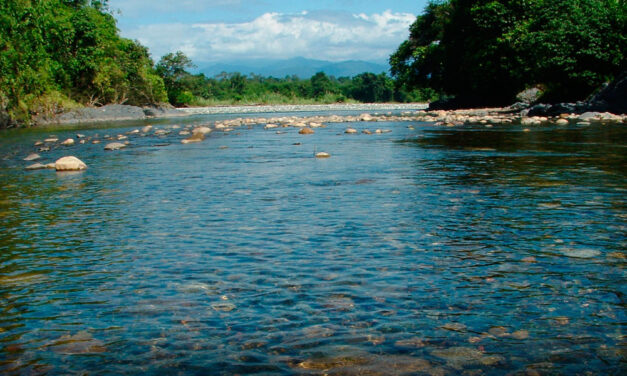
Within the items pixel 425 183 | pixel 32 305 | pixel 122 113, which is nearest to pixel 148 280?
pixel 32 305

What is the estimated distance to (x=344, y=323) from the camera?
12.7 feet

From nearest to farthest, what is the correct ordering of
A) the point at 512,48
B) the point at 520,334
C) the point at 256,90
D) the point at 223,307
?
the point at 520,334, the point at 223,307, the point at 512,48, the point at 256,90

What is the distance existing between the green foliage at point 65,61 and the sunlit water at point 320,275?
28293 millimetres

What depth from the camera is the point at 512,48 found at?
129 ft

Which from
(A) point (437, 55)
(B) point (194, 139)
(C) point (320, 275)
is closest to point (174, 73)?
(A) point (437, 55)

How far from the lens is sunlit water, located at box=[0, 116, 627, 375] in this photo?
11.3 feet

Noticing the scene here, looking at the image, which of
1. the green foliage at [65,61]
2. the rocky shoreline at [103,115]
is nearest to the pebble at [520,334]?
the green foliage at [65,61]

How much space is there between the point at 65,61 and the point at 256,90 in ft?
163

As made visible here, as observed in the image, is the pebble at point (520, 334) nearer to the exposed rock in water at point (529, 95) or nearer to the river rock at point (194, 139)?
the river rock at point (194, 139)

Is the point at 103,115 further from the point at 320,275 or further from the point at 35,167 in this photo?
the point at 320,275

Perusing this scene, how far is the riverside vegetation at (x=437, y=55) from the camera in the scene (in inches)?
1224

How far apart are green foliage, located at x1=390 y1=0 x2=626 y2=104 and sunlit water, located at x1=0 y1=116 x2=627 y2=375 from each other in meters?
23.4

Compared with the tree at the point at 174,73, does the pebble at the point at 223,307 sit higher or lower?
lower

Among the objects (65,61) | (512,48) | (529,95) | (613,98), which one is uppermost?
(65,61)
